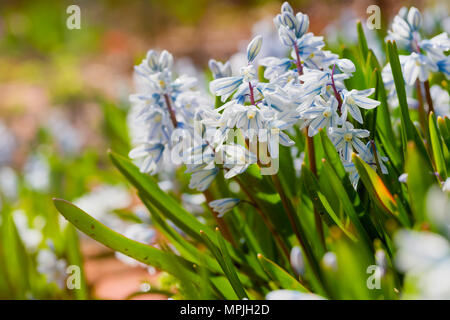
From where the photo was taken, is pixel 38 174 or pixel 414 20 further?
pixel 38 174

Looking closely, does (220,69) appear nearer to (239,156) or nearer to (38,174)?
(239,156)

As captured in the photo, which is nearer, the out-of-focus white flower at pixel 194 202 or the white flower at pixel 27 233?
the out-of-focus white flower at pixel 194 202

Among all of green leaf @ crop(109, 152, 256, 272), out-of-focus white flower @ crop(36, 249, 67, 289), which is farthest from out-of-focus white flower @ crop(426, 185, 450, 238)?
out-of-focus white flower @ crop(36, 249, 67, 289)

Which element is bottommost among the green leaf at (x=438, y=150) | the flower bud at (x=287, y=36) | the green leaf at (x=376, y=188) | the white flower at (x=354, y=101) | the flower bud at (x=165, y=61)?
the green leaf at (x=376, y=188)

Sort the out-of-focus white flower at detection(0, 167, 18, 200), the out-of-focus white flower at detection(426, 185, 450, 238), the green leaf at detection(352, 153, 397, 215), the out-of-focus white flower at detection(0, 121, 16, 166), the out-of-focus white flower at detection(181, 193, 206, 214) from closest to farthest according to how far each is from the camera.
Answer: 1. the out-of-focus white flower at detection(426, 185, 450, 238)
2. the green leaf at detection(352, 153, 397, 215)
3. the out-of-focus white flower at detection(181, 193, 206, 214)
4. the out-of-focus white flower at detection(0, 167, 18, 200)
5. the out-of-focus white flower at detection(0, 121, 16, 166)

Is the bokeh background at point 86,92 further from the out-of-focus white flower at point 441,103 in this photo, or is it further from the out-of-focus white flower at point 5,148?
the out-of-focus white flower at point 441,103

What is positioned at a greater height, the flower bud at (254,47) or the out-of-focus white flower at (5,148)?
the flower bud at (254,47)

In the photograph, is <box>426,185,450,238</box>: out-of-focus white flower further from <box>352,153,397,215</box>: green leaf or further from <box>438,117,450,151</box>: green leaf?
<box>438,117,450,151</box>: green leaf

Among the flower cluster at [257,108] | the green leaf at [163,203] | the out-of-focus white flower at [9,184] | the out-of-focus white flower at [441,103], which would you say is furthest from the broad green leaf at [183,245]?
the out-of-focus white flower at [9,184]

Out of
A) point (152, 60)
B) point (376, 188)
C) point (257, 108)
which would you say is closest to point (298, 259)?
point (376, 188)
